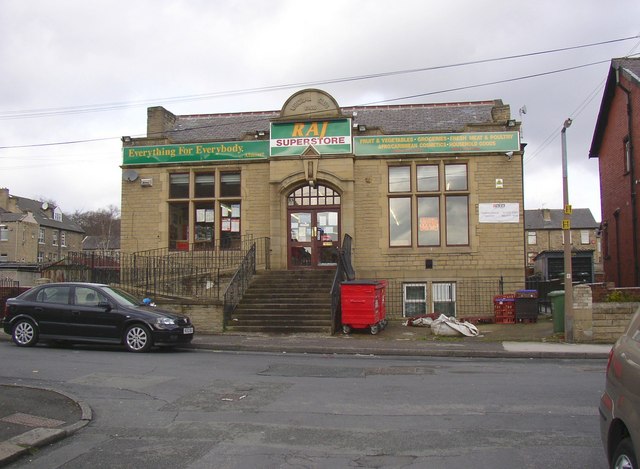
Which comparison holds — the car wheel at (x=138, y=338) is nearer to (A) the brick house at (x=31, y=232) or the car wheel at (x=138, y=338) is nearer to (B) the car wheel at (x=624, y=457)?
(B) the car wheel at (x=624, y=457)

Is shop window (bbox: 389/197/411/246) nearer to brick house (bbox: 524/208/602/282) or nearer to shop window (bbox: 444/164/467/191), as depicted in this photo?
shop window (bbox: 444/164/467/191)

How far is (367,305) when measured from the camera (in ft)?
51.4

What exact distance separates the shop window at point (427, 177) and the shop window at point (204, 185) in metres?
7.51

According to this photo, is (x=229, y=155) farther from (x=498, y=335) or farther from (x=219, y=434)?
(x=219, y=434)

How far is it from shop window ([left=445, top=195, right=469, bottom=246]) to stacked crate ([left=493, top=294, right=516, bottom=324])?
109 inches

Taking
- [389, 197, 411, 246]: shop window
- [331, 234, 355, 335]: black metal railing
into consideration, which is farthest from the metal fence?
[389, 197, 411, 246]: shop window

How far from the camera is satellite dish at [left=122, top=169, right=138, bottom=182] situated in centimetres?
2128

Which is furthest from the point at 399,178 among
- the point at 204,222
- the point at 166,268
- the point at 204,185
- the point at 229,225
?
the point at 166,268

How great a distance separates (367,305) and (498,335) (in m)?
3.56

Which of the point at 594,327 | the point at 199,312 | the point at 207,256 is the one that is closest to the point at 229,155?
the point at 207,256

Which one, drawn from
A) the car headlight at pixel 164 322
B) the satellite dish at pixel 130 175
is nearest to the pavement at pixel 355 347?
the car headlight at pixel 164 322

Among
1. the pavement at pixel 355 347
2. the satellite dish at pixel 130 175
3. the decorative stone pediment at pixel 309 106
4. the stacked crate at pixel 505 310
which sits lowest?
the pavement at pixel 355 347

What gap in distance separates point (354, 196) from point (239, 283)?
521cm

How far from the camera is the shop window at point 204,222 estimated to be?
2120cm
